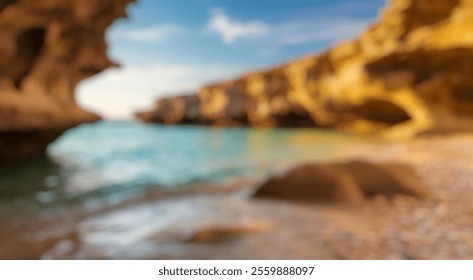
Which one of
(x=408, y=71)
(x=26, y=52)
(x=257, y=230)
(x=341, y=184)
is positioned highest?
(x=408, y=71)

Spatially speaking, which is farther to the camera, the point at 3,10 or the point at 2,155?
the point at 2,155

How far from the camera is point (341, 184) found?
4902 millimetres

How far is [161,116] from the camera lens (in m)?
51.1

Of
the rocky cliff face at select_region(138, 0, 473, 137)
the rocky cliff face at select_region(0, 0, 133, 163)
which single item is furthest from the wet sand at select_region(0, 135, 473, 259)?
the rocky cliff face at select_region(138, 0, 473, 137)

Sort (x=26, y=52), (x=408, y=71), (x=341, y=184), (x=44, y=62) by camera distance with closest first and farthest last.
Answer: (x=341, y=184), (x=26, y=52), (x=44, y=62), (x=408, y=71)

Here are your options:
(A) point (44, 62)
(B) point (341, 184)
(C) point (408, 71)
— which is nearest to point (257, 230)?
(B) point (341, 184)

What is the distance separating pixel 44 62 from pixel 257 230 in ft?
29.8

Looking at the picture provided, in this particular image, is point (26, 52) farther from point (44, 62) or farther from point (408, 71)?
point (408, 71)

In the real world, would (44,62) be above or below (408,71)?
below

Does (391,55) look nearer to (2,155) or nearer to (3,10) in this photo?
(3,10)

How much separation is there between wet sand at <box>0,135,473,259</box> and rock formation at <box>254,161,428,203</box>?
240mm

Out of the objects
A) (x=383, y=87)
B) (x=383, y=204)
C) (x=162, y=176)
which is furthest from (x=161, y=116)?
(x=383, y=204)

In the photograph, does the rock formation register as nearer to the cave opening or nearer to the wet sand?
the wet sand
